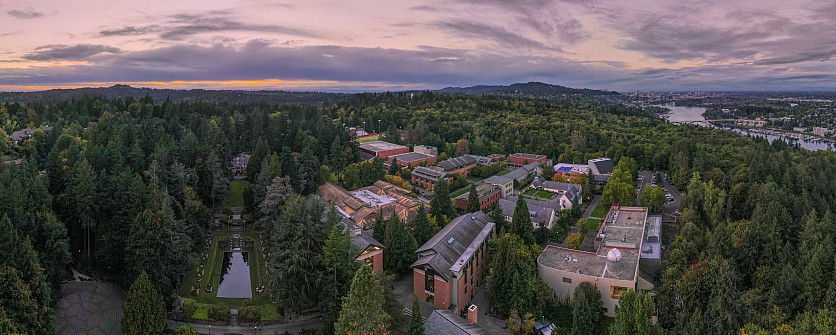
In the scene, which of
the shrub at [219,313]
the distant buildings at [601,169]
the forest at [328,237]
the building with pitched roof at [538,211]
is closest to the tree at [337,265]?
the forest at [328,237]

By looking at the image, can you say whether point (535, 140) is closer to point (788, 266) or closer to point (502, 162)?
point (502, 162)

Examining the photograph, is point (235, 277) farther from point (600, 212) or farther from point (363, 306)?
point (600, 212)

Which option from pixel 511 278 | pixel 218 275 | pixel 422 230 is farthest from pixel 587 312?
pixel 218 275

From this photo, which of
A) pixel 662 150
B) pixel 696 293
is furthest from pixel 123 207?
pixel 662 150

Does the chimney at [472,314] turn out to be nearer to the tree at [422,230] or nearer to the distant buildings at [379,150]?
the tree at [422,230]

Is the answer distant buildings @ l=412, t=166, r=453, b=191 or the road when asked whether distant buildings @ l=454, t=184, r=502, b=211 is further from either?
the road

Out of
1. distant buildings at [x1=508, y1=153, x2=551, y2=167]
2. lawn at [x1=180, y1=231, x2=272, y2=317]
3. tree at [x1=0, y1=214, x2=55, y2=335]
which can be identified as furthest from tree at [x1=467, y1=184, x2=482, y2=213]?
tree at [x1=0, y1=214, x2=55, y2=335]
